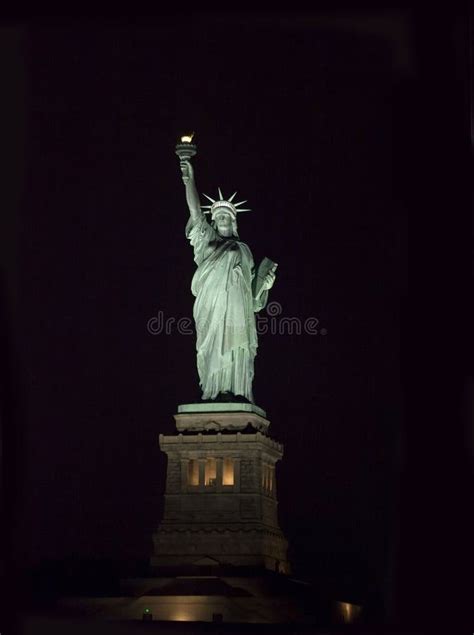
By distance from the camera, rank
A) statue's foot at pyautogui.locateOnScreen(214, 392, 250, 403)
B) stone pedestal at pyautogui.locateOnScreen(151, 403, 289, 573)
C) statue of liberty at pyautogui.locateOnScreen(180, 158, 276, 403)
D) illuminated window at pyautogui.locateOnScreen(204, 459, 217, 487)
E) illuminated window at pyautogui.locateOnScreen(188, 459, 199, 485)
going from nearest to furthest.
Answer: stone pedestal at pyautogui.locateOnScreen(151, 403, 289, 573) < illuminated window at pyautogui.locateOnScreen(204, 459, 217, 487) < illuminated window at pyautogui.locateOnScreen(188, 459, 199, 485) < statue's foot at pyautogui.locateOnScreen(214, 392, 250, 403) < statue of liberty at pyautogui.locateOnScreen(180, 158, 276, 403)

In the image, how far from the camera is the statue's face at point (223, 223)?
157ft

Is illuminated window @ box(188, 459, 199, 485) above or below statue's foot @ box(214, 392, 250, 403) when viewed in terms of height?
below

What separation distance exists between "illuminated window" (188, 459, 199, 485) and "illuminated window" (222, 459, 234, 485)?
686 mm

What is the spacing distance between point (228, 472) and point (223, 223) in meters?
6.33

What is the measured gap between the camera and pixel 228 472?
1831 inches

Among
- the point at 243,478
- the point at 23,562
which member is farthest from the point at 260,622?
the point at 23,562

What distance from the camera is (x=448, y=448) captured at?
151 feet

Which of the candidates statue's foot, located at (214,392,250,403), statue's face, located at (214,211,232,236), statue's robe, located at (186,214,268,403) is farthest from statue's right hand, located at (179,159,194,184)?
statue's foot, located at (214,392,250,403)

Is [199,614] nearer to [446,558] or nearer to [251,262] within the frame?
[446,558]

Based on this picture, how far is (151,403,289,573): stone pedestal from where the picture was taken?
1801 inches

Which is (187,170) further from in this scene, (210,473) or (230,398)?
(210,473)

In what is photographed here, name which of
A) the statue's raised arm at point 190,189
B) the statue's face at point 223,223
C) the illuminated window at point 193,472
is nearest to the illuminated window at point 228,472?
the illuminated window at point 193,472

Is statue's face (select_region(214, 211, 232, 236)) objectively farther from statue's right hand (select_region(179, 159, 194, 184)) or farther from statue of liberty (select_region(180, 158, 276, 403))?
statue's right hand (select_region(179, 159, 194, 184))

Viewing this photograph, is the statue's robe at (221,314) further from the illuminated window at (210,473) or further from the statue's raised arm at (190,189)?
the illuminated window at (210,473)
